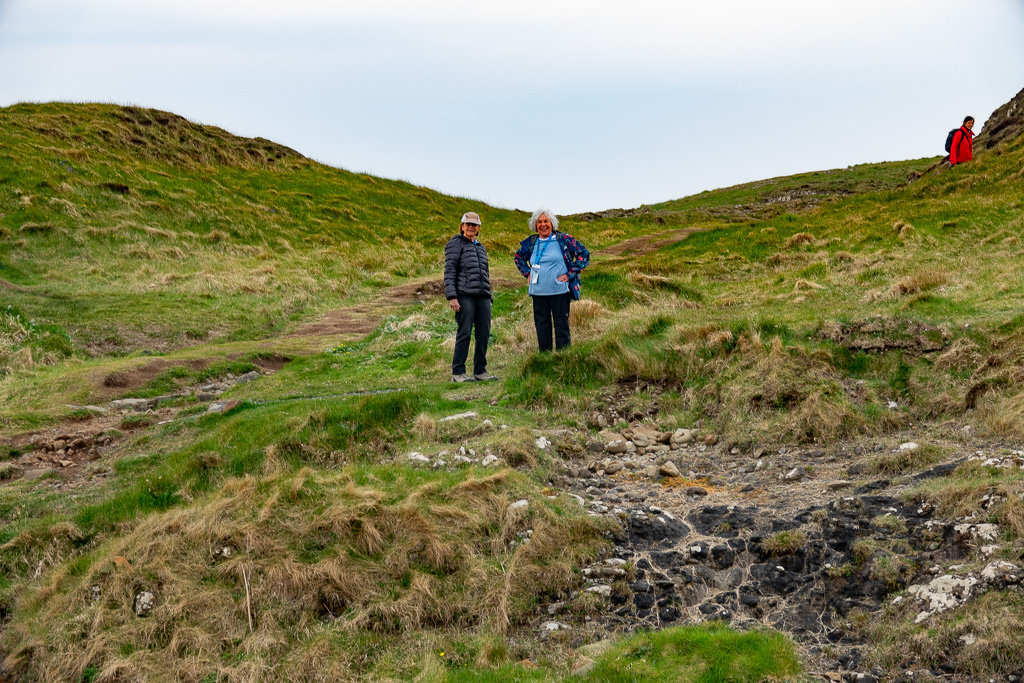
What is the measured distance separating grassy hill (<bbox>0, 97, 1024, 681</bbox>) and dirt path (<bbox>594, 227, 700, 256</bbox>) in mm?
9465

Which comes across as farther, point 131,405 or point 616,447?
point 131,405

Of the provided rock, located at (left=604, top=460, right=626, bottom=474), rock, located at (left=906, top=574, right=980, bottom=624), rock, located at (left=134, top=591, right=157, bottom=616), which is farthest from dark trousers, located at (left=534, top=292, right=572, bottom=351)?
rock, located at (left=906, top=574, right=980, bottom=624)

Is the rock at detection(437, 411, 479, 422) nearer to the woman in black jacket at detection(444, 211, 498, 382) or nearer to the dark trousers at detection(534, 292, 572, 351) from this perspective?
the woman in black jacket at detection(444, 211, 498, 382)

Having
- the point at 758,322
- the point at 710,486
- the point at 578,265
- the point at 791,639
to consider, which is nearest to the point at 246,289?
the point at 578,265

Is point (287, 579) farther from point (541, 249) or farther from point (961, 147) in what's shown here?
point (961, 147)

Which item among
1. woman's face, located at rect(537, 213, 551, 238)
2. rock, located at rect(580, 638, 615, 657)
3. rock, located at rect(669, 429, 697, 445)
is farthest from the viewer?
woman's face, located at rect(537, 213, 551, 238)

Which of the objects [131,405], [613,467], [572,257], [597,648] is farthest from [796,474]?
[131,405]

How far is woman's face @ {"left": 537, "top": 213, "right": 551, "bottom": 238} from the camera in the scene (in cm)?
1108

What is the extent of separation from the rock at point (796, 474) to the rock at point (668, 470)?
3.47ft

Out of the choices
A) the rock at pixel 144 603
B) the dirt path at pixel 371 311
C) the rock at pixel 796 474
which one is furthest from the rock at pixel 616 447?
the dirt path at pixel 371 311

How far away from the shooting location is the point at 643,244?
3291 centimetres

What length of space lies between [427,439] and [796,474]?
403cm

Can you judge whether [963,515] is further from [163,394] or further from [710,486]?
[163,394]

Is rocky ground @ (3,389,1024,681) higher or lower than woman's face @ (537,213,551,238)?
lower
